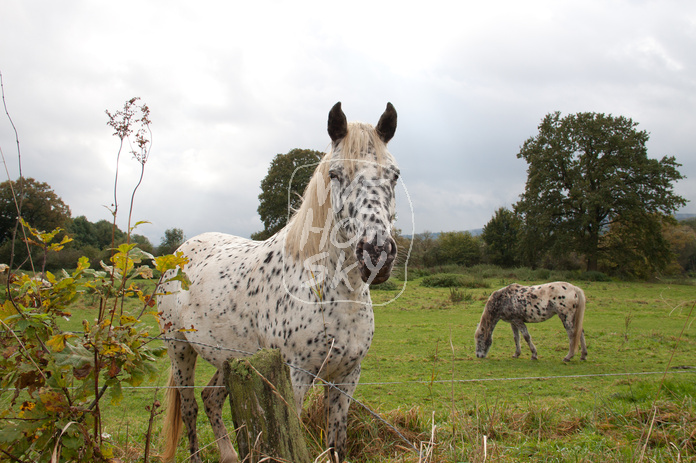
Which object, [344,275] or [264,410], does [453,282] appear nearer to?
[344,275]

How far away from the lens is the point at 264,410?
1.53m

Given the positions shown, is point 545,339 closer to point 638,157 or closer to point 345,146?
point 345,146

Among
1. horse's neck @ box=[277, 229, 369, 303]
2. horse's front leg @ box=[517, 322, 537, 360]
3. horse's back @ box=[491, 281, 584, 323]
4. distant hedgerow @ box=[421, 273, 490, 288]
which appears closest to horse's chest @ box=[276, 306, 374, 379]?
horse's neck @ box=[277, 229, 369, 303]

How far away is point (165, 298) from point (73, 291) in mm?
2559

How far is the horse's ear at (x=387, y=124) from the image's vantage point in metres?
2.69

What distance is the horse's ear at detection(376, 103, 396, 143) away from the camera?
8.84 ft

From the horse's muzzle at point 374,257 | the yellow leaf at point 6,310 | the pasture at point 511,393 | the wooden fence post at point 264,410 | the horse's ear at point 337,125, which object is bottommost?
the pasture at point 511,393

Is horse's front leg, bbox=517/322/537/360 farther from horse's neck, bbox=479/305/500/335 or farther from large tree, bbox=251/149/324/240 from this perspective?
large tree, bbox=251/149/324/240

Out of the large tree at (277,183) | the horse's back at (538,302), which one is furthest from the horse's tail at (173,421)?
the large tree at (277,183)

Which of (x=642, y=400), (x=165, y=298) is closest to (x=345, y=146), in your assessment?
(x=165, y=298)

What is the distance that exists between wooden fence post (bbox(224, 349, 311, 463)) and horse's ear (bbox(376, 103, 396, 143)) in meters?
1.69

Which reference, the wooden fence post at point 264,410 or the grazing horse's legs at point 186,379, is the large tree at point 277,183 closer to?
the grazing horse's legs at point 186,379

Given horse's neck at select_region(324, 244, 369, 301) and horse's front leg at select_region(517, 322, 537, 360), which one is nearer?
horse's neck at select_region(324, 244, 369, 301)

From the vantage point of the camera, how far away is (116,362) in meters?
1.40
